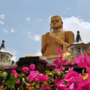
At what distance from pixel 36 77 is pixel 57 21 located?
12261mm

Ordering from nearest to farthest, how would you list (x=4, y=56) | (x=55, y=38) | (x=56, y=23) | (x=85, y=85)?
1. (x=85, y=85)
2. (x=4, y=56)
3. (x=55, y=38)
4. (x=56, y=23)

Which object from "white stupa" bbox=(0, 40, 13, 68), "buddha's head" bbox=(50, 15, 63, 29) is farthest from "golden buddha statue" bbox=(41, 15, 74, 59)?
"white stupa" bbox=(0, 40, 13, 68)

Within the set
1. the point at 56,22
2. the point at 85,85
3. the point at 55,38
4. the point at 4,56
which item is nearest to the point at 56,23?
the point at 56,22

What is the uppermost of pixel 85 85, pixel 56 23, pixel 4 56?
pixel 56 23

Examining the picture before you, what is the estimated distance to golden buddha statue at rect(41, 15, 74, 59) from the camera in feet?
42.7

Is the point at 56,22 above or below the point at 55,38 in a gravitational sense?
above

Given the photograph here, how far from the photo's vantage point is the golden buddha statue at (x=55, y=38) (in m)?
13.0

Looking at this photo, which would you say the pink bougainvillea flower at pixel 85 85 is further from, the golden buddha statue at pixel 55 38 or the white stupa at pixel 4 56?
the golden buddha statue at pixel 55 38

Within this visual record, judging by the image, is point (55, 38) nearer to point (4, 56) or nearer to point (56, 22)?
point (56, 22)

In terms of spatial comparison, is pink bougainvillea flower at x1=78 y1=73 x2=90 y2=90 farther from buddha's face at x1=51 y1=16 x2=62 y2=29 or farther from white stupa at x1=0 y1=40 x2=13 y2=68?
buddha's face at x1=51 y1=16 x2=62 y2=29

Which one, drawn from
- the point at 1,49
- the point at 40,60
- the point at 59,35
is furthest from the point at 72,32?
the point at 40,60

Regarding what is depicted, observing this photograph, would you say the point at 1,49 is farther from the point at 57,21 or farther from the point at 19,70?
the point at 19,70

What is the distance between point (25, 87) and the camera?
5.57 feet

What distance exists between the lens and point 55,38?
1284cm
